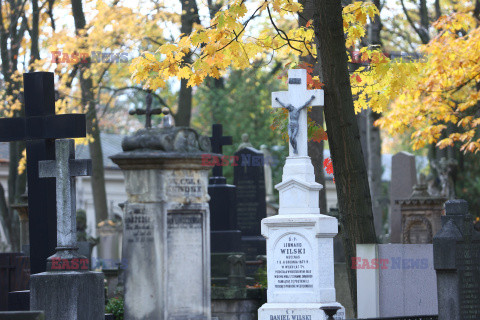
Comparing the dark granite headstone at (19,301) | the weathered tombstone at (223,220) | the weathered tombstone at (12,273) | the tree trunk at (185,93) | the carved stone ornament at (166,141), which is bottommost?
the dark granite headstone at (19,301)

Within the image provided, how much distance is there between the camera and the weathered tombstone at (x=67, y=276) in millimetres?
10961

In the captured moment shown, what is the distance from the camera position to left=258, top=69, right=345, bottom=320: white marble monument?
12578 mm

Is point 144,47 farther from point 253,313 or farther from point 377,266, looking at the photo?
point 377,266

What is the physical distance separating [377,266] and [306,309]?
4.59 feet

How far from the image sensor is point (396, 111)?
21641mm

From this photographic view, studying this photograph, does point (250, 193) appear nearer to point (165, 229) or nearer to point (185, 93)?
point (185, 93)

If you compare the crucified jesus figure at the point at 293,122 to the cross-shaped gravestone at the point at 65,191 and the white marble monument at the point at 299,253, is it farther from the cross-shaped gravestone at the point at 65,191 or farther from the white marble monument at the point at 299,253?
the cross-shaped gravestone at the point at 65,191

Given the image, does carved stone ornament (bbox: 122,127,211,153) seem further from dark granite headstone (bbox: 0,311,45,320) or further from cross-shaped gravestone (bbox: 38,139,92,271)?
dark granite headstone (bbox: 0,311,45,320)

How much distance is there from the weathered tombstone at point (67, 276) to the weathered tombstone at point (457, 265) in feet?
12.4

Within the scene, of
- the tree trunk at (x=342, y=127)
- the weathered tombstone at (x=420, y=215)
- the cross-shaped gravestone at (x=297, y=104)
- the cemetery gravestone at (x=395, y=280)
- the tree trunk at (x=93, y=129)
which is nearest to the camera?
the tree trunk at (x=342, y=127)

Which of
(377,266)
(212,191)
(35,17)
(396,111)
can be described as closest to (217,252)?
(212,191)

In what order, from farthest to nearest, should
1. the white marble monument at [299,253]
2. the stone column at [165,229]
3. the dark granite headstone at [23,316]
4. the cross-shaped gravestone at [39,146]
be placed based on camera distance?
the white marble monument at [299,253] → the cross-shaped gravestone at [39,146] → the stone column at [165,229] → the dark granite headstone at [23,316]

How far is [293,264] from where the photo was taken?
41.8 ft

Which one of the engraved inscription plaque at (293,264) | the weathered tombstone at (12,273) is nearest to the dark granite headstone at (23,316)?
the engraved inscription plaque at (293,264)
